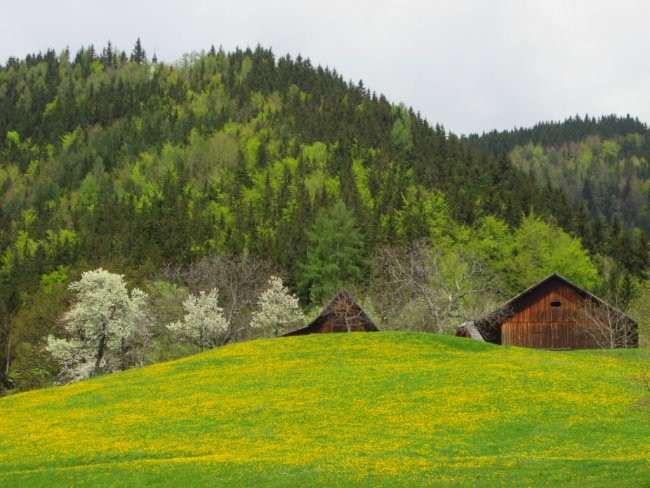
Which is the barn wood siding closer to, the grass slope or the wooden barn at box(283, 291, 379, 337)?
the grass slope

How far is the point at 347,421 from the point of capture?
131 ft

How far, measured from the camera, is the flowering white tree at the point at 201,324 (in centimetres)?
8738

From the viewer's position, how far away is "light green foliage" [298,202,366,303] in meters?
119

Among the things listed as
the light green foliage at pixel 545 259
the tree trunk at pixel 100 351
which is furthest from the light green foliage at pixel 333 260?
the tree trunk at pixel 100 351

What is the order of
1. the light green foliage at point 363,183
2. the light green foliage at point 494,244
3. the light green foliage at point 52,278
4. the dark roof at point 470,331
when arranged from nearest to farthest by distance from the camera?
the dark roof at point 470,331
the light green foliage at point 494,244
the light green foliage at point 52,278
the light green foliage at point 363,183

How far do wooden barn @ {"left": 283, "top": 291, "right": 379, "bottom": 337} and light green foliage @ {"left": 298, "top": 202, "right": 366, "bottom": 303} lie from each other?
100ft

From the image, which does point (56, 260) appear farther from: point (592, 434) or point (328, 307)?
point (592, 434)

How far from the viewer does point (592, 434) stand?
3381cm

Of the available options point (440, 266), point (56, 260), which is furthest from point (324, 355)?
point (56, 260)

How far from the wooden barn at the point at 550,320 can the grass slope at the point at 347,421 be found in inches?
507

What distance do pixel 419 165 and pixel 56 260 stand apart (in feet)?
299

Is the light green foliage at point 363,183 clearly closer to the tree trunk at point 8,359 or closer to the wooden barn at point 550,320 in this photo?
the tree trunk at point 8,359

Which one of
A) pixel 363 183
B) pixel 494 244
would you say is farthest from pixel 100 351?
pixel 363 183

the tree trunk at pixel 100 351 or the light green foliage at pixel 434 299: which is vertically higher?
the light green foliage at pixel 434 299
